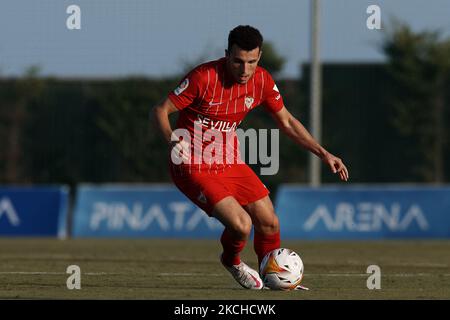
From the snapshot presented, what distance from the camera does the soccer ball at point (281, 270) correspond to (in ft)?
37.3

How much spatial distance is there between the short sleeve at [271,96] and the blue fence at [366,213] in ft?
→ 39.6

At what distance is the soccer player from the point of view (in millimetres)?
11234

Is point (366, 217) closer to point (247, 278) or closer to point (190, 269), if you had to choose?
point (190, 269)

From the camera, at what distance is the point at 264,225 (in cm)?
1177

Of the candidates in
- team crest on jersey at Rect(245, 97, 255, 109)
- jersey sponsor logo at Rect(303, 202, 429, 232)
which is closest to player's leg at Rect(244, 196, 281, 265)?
team crest on jersey at Rect(245, 97, 255, 109)

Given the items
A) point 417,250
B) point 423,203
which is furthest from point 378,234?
point 417,250

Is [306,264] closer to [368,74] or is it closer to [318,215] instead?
[318,215]

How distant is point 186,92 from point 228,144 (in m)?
0.79

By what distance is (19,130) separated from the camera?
1438 inches

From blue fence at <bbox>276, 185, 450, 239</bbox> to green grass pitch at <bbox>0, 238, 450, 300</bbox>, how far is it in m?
0.82

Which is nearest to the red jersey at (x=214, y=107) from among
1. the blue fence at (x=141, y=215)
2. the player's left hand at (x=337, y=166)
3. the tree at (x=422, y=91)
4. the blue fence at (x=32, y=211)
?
the player's left hand at (x=337, y=166)

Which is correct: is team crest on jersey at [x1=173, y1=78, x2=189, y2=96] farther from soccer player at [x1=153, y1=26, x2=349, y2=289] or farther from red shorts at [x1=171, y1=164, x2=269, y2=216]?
red shorts at [x1=171, y1=164, x2=269, y2=216]

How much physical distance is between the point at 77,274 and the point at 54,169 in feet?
75.2

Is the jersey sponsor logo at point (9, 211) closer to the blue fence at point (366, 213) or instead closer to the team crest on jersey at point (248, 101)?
the blue fence at point (366, 213)
